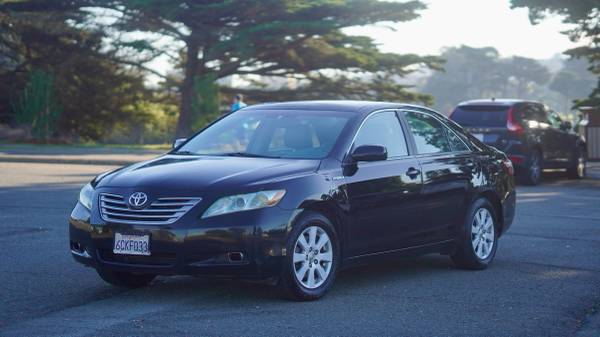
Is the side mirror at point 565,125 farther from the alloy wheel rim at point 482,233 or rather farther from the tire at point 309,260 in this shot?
the tire at point 309,260

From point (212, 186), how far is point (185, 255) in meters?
0.50

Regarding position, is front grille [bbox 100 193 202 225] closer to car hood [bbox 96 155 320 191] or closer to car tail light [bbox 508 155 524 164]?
car hood [bbox 96 155 320 191]

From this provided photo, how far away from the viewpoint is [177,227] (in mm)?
7297

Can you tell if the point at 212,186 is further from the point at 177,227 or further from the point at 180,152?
the point at 180,152

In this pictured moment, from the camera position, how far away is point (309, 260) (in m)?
7.72

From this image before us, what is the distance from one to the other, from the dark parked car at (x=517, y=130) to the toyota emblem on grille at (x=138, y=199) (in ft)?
44.4

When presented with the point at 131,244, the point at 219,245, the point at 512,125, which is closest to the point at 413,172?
the point at 219,245

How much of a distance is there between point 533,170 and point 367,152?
13534 millimetres

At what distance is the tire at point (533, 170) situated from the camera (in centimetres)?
2088

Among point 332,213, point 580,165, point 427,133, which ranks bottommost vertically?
point 580,165

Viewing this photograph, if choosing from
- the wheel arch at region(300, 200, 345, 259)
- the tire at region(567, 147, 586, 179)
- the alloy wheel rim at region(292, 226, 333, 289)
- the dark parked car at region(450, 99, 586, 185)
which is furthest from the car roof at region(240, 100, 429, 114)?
the tire at region(567, 147, 586, 179)

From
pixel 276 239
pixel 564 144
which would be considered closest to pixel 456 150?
pixel 276 239

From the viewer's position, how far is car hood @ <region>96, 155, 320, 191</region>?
7.50 meters

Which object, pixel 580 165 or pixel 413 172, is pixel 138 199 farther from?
pixel 580 165
